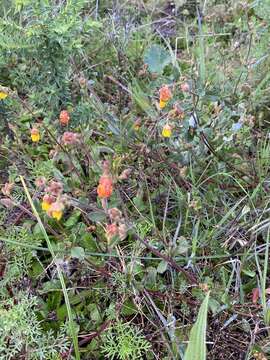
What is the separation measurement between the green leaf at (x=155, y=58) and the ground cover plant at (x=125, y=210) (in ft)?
0.07

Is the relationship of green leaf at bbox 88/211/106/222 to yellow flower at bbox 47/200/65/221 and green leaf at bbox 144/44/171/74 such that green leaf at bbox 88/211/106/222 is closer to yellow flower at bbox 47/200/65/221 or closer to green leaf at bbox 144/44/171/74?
yellow flower at bbox 47/200/65/221

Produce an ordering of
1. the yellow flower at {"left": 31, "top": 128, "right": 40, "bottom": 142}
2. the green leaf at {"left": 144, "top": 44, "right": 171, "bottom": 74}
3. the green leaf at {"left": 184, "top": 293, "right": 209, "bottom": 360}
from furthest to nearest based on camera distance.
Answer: the green leaf at {"left": 144, "top": 44, "right": 171, "bottom": 74} → the yellow flower at {"left": 31, "top": 128, "right": 40, "bottom": 142} → the green leaf at {"left": 184, "top": 293, "right": 209, "bottom": 360}

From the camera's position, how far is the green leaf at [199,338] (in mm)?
967

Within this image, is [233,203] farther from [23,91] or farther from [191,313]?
[23,91]

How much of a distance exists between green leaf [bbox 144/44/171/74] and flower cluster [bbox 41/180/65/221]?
3.07 ft

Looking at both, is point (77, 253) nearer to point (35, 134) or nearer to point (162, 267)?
point (162, 267)

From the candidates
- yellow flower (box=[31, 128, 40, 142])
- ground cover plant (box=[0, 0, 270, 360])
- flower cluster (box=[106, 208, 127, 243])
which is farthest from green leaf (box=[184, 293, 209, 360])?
yellow flower (box=[31, 128, 40, 142])

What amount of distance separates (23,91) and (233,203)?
0.79m

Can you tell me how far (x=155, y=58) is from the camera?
6.11ft

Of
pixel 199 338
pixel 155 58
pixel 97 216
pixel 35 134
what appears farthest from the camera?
pixel 155 58

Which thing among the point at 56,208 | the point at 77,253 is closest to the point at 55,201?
the point at 56,208

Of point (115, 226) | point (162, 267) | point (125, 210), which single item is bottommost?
point (162, 267)

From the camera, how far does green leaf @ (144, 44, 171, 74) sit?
1846 millimetres

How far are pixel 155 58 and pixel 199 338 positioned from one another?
116 cm
